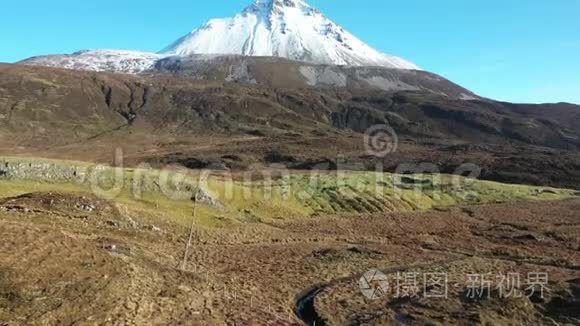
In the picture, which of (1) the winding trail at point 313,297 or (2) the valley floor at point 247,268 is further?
(1) the winding trail at point 313,297

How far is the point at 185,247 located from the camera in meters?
38.8

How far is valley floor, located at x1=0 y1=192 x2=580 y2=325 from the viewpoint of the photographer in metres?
23.5

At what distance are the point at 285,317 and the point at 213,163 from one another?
132m

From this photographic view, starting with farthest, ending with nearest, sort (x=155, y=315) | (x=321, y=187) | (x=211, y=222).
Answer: (x=321, y=187), (x=211, y=222), (x=155, y=315)

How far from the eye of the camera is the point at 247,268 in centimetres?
3506

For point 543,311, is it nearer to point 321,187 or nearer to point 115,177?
point 115,177

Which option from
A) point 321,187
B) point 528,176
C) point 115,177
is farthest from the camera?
point 528,176

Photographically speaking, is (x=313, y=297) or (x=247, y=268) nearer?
(x=313, y=297)

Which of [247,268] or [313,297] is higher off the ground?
[313,297]

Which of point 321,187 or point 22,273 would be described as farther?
point 321,187

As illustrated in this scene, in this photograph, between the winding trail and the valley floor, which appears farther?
the winding trail

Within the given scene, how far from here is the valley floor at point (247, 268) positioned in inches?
926

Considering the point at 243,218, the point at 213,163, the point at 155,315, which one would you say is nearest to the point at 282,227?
the point at 243,218

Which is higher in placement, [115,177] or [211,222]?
[115,177]
